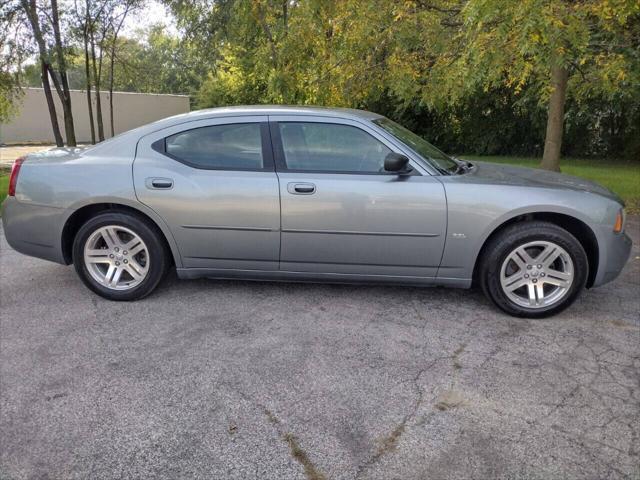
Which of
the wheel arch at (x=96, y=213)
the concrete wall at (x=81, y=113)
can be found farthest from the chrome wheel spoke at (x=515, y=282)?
the concrete wall at (x=81, y=113)

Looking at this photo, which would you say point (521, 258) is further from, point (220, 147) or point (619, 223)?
point (220, 147)

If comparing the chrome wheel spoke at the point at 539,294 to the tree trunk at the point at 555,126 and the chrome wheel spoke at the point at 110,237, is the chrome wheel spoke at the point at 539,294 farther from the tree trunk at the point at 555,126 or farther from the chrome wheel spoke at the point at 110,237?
the tree trunk at the point at 555,126

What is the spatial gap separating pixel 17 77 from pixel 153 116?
655 inches

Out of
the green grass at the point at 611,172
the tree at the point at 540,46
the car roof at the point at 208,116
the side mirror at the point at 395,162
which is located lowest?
the green grass at the point at 611,172

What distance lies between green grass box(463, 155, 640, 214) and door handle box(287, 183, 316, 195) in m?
6.40

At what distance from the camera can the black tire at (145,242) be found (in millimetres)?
4137

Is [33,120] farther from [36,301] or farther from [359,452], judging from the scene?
[359,452]

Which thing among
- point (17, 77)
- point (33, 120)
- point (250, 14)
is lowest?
point (33, 120)

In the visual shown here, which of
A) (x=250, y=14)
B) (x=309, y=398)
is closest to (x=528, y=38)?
(x=309, y=398)

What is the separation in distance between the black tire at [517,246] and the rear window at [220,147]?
1.90m

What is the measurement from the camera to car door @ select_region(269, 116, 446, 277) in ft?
12.7

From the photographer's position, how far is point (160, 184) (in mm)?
4074

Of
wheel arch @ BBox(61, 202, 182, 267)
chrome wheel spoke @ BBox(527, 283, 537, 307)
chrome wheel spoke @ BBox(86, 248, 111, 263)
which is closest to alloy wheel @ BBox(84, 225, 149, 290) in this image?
chrome wheel spoke @ BBox(86, 248, 111, 263)

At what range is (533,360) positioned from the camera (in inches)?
129
